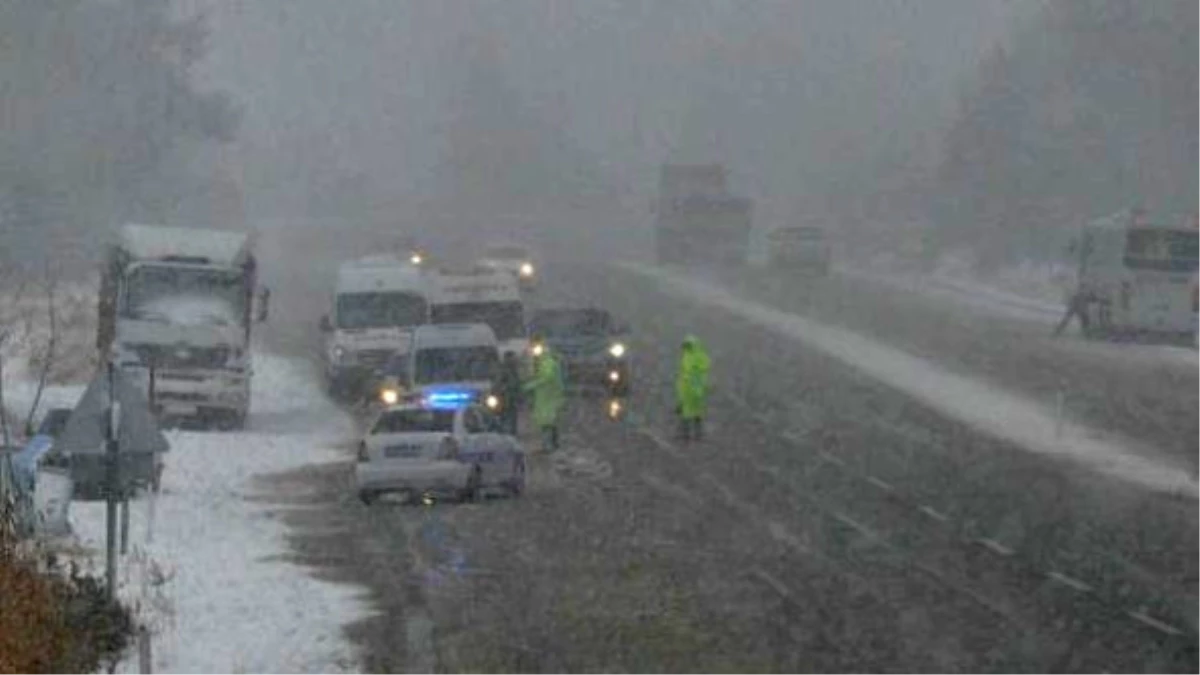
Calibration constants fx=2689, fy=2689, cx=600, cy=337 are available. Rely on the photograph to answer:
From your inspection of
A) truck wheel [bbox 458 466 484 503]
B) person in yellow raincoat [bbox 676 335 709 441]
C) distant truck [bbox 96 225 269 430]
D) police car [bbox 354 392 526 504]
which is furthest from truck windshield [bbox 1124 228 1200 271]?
truck wheel [bbox 458 466 484 503]

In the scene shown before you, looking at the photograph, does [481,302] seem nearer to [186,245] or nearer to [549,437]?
[186,245]

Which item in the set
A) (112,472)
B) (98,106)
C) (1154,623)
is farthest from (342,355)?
(98,106)

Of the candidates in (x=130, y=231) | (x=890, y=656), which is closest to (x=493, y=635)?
(x=890, y=656)

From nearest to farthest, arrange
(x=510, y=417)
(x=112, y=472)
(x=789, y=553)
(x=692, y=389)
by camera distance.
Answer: (x=112, y=472), (x=789, y=553), (x=692, y=389), (x=510, y=417)

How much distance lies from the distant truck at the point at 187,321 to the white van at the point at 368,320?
434 centimetres

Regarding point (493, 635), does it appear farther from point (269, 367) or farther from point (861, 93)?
point (861, 93)

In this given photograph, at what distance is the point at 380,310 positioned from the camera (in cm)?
5025

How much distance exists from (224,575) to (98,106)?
64.6 metres

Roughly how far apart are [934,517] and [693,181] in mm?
72359

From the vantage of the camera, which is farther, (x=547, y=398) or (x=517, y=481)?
(x=547, y=398)

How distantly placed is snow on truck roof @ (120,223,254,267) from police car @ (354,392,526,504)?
12.7 metres

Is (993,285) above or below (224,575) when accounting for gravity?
below

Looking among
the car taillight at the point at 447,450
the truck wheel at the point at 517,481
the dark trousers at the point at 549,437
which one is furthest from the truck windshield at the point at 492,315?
the car taillight at the point at 447,450

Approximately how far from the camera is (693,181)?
100938 millimetres
